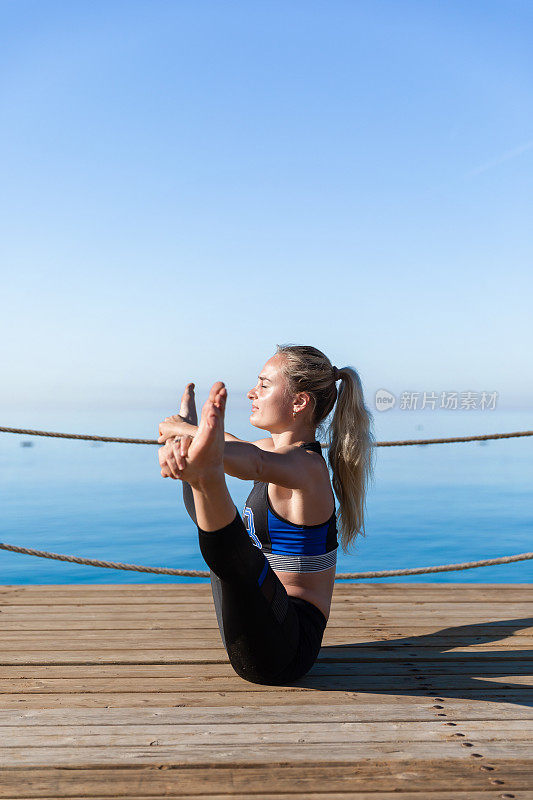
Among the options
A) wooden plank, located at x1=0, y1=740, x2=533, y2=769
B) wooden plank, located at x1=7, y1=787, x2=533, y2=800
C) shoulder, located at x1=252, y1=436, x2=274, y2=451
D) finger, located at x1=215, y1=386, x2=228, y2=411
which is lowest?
wooden plank, located at x1=0, y1=740, x2=533, y2=769

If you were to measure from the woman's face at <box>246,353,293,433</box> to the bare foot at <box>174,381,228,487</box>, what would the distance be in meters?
0.72

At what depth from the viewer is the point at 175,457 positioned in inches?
66.6

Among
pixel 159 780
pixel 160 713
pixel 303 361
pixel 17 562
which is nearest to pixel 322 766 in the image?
pixel 159 780

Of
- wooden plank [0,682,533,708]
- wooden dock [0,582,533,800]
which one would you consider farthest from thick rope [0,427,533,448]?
wooden plank [0,682,533,708]

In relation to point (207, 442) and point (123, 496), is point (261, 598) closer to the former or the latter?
point (207, 442)

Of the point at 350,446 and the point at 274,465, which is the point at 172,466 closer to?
the point at 274,465

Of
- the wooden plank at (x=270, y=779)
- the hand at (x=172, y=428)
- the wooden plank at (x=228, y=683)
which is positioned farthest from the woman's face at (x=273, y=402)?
the wooden plank at (x=270, y=779)

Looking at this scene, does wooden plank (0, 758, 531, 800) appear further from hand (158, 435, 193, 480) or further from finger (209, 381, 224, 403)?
finger (209, 381, 224, 403)

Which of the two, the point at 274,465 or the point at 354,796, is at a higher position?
the point at 274,465

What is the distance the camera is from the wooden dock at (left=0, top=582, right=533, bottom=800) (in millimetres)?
1648

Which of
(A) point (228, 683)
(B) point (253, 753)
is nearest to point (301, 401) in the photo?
(A) point (228, 683)

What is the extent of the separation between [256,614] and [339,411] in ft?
2.63

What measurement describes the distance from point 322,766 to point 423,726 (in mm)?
388

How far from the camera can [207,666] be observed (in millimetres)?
2518
